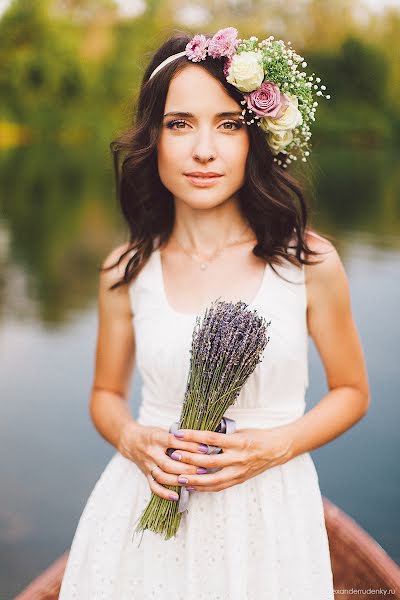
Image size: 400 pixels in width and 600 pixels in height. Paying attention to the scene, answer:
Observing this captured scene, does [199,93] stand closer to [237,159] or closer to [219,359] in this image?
[237,159]

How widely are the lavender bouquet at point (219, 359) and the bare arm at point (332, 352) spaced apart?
0.29 meters

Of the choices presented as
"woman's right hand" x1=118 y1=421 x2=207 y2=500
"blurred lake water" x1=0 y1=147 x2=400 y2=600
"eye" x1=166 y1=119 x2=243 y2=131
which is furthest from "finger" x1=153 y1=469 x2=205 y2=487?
"blurred lake water" x1=0 y1=147 x2=400 y2=600

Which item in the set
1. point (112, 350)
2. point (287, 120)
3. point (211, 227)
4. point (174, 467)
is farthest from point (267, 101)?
point (174, 467)

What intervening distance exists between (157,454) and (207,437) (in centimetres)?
14

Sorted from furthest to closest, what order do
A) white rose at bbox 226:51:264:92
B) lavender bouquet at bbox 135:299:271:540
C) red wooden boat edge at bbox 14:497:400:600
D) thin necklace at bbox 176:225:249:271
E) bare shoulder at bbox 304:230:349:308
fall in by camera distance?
red wooden boat edge at bbox 14:497:400:600 < thin necklace at bbox 176:225:249:271 < bare shoulder at bbox 304:230:349:308 < white rose at bbox 226:51:264:92 < lavender bouquet at bbox 135:299:271:540

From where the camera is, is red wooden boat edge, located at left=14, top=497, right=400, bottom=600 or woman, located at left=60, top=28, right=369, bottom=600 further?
red wooden boat edge, located at left=14, top=497, right=400, bottom=600

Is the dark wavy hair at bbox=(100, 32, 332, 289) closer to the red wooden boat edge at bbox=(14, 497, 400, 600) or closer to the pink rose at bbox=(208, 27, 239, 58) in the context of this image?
the pink rose at bbox=(208, 27, 239, 58)

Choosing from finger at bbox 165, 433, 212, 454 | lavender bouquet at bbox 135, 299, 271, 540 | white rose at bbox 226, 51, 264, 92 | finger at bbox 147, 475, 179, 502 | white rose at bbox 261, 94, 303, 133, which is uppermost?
white rose at bbox 226, 51, 264, 92

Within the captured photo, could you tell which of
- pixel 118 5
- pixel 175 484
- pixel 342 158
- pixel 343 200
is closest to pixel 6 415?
pixel 175 484

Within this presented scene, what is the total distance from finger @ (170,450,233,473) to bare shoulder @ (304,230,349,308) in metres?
0.48

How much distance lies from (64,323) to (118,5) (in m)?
30.7

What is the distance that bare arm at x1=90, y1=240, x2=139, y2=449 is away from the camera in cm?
207

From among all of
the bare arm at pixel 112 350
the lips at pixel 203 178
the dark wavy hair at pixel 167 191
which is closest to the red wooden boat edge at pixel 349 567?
the bare arm at pixel 112 350

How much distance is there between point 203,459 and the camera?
1620 millimetres
